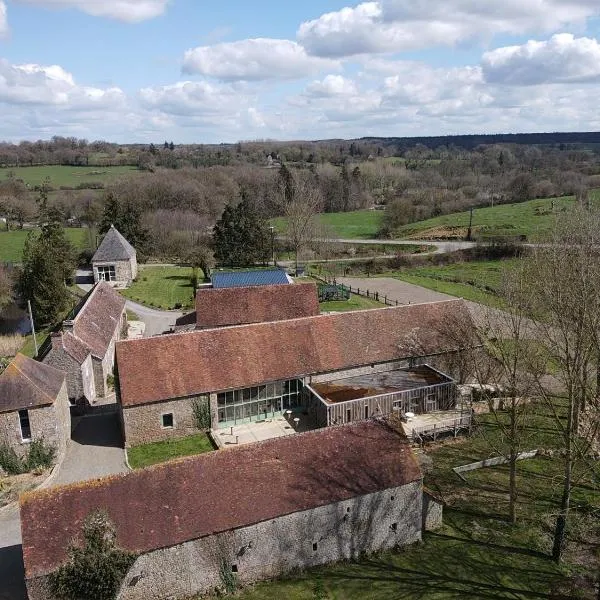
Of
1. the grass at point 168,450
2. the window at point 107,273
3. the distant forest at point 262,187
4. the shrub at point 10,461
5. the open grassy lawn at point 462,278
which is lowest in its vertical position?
the grass at point 168,450

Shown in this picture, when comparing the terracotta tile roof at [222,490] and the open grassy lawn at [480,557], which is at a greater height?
the terracotta tile roof at [222,490]

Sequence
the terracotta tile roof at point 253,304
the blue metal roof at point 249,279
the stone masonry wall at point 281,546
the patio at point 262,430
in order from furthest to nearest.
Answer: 1. the blue metal roof at point 249,279
2. the terracotta tile roof at point 253,304
3. the patio at point 262,430
4. the stone masonry wall at point 281,546

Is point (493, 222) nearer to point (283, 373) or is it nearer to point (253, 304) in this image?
point (253, 304)

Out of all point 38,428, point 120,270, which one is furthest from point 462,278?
point 38,428

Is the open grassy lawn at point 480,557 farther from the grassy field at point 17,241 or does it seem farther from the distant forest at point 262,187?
the grassy field at point 17,241

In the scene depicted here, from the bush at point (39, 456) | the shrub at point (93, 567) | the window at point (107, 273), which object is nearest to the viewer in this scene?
the shrub at point (93, 567)

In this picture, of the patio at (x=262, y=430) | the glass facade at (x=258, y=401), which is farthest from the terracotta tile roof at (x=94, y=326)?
the patio at (x=262, y=430)

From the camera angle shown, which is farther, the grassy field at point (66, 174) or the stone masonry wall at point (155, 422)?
the grassy field at point (66, 174)
